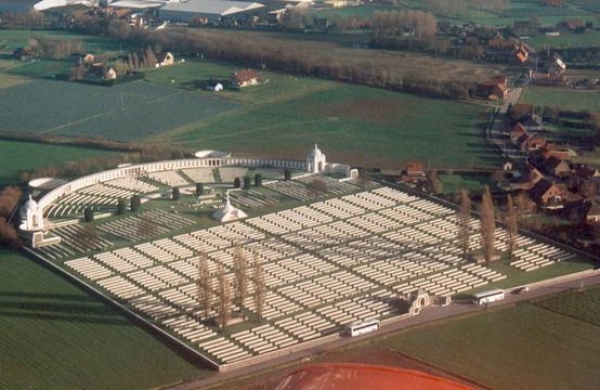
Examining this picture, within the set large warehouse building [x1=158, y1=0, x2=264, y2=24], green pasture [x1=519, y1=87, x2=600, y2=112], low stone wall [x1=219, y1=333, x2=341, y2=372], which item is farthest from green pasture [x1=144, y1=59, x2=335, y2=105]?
low stone wall [x1=219, y1=333, x2=341, y2=372]

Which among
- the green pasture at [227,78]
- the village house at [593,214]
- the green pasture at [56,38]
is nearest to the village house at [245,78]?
the green pasture at [227,78]

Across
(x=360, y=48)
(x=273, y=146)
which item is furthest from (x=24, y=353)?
(x=360, y=48)

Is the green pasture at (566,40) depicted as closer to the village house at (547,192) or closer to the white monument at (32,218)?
the village house at (547,192)

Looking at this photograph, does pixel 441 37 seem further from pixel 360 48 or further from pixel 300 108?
pixel 300 108

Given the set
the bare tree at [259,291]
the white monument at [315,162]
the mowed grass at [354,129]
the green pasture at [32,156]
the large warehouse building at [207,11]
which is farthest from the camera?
the large warehouse building at [207,11]

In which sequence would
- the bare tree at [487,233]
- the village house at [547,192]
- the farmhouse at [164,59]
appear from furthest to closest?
the farmhouse at [164,59] < the village house at [547,192] < the bare tree at [487,233]
